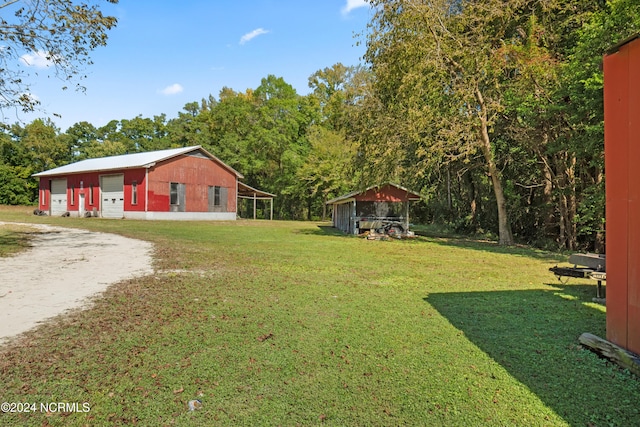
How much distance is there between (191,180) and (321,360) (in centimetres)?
3092

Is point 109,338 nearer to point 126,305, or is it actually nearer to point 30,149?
point 126,305

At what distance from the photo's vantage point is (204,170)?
109ft

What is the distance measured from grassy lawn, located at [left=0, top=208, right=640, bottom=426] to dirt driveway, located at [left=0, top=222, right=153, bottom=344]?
18.4 inches

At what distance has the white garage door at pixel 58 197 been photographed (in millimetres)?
35438

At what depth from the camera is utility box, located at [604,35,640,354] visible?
3.62 meters

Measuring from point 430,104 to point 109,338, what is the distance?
15519 mm

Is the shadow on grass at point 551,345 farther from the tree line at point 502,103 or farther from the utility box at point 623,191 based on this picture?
the tree line at point 502,103

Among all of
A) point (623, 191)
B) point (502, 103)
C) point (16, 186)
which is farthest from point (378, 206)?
point (16, 186)

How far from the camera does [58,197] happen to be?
119 feet

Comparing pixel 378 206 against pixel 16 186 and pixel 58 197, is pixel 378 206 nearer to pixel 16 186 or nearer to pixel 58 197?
pixel 58 197

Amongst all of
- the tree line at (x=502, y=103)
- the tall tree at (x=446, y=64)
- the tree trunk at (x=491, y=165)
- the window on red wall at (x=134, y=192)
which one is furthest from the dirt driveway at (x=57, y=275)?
the window on red wall at (x=134, y=192)

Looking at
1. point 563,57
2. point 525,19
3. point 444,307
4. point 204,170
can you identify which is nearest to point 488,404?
point 444,307

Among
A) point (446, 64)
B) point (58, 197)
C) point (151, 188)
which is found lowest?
point (58, 197)

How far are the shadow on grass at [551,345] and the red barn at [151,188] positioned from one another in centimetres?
2762
